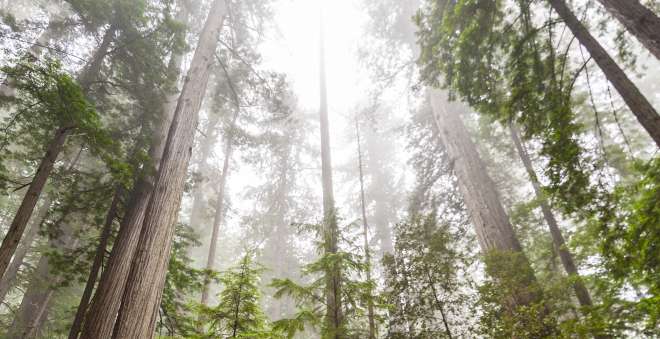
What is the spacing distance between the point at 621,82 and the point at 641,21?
54 cm

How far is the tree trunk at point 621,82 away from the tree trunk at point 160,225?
226 inches

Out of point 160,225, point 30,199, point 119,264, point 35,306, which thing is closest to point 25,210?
point 30,199

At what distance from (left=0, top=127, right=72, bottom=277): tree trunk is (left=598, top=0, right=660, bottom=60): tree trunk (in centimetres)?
682

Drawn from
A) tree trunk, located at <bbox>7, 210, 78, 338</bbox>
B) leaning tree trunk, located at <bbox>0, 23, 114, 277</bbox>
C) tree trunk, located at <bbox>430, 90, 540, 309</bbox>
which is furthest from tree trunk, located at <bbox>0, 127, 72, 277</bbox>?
tree trunk, located at <bbox>430, 90, 540, 309</bbox>

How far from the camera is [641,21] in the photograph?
2.85 m

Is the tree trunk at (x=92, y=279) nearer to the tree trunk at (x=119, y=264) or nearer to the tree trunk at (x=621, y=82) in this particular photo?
the tree trunk at (x=119, y=264)

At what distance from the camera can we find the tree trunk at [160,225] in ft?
13.1

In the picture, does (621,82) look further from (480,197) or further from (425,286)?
(480,197)

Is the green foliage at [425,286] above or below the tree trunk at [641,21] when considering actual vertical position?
below

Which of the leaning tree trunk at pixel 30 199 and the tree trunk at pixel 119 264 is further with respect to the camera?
the tree trunk at pixel 119 264

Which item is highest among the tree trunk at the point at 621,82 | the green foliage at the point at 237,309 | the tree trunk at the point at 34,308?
the tree trunk at the point at 621,82

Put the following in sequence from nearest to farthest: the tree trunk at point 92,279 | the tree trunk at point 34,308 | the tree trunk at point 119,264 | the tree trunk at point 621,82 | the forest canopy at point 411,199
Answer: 1. the tree trunk at point 621,82
2. the forest canopy at point 411,199
3. the tree trunk at point 119,264
4. the tree trunk at point 92,279
5. the tree trunk at point 34,308

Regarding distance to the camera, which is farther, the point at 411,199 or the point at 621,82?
the point at 411,199

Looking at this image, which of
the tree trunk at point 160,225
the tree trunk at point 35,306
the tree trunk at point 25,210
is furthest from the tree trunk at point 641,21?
the tree trunk at point 35,306
